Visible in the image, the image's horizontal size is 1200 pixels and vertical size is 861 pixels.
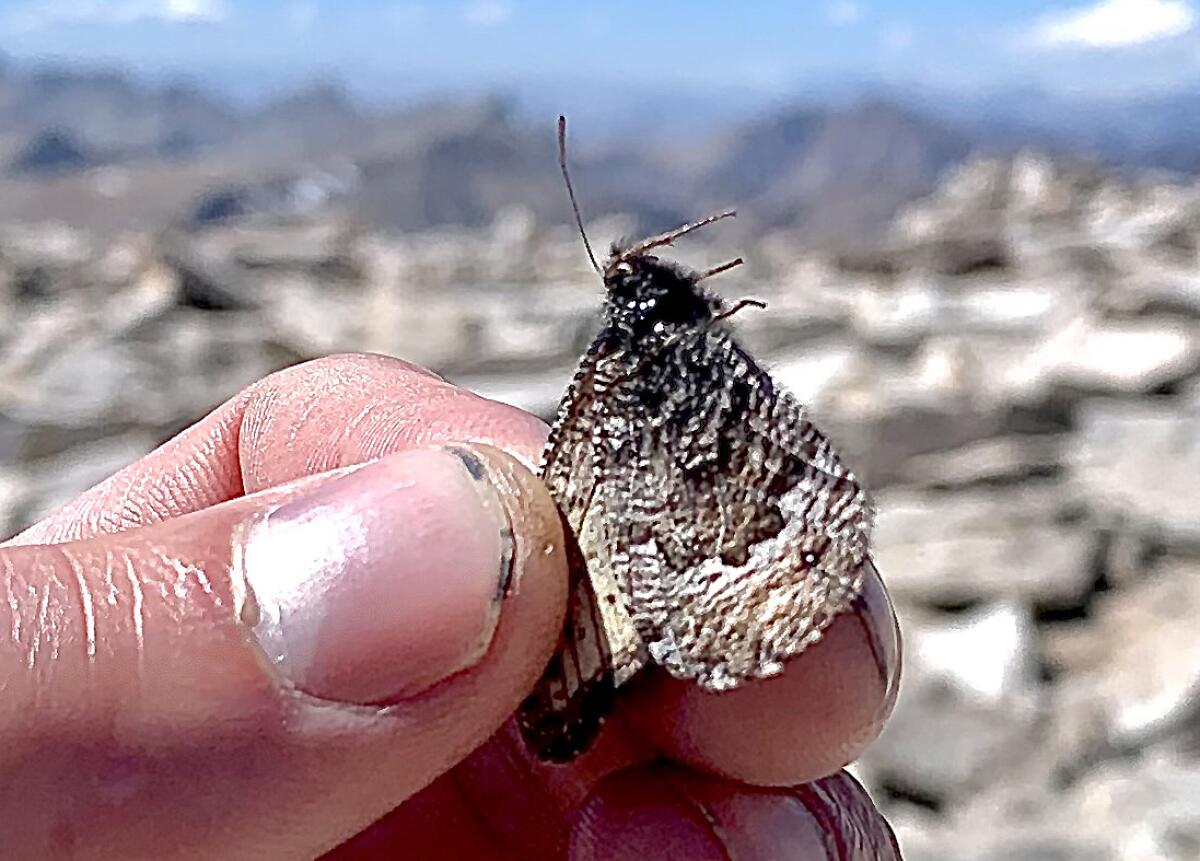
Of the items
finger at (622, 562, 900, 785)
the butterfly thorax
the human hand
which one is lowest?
finger at (622, 562, 900, 785)

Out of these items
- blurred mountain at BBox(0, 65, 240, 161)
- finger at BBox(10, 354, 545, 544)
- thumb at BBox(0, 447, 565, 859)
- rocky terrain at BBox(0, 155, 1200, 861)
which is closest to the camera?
thumb at BBox(0, 447, 565, 859)

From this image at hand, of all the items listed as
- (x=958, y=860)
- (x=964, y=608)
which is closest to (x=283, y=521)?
(x=958, y=860)

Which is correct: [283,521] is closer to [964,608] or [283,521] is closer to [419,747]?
[419,747]

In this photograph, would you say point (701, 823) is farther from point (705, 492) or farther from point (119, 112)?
point (119, 112)

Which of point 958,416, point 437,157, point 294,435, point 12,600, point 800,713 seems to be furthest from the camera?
point 437,157

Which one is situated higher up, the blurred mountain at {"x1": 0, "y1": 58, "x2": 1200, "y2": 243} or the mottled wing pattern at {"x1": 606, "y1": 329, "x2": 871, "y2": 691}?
the mottled wing pattern at {"x1": 606, "y1": 329, "x2": 871, "y2": 691}

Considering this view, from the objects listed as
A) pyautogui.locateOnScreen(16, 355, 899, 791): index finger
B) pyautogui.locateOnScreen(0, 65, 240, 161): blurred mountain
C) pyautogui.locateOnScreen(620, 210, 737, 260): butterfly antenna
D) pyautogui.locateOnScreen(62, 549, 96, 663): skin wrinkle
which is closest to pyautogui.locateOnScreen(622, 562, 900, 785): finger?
pyautogui.locateOnScreen(16, 355, 899, 791): index finger

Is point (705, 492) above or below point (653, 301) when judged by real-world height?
below

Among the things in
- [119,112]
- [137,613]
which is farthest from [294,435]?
[119,112]

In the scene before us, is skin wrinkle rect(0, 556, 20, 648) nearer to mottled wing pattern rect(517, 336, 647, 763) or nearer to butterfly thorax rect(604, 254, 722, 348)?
mottled wing pattern rect(517, 336, 647, 763)
